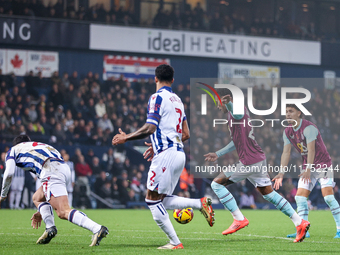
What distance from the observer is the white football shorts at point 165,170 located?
6.59m

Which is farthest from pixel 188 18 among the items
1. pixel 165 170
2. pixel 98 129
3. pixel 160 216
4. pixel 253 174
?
pixel 160 216

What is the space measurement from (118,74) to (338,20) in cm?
1485

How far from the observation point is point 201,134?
76.1 ft

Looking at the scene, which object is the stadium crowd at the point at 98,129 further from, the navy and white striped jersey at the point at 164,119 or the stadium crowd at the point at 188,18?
the navy and white striped jersey at the point at 164,119

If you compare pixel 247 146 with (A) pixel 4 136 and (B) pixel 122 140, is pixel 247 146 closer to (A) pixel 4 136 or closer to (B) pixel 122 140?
(B) pixel 122 140

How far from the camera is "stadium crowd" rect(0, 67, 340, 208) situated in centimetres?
1912

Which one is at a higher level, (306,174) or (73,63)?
(73,63)

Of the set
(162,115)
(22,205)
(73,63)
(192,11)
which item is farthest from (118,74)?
(162,115)

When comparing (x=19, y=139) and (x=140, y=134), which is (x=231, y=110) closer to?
(x=140, y=134)

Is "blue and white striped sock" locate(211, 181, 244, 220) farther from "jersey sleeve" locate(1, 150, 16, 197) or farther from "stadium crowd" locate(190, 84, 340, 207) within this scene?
"stadium crowd" locate(190, 84, 340, 207)

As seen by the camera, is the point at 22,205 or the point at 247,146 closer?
the point at 247,146

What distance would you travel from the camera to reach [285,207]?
8.16 meters

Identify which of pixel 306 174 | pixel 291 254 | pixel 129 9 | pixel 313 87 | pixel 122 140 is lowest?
pixel 291 254

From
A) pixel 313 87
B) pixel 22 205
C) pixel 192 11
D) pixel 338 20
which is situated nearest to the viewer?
pixel 22 205
